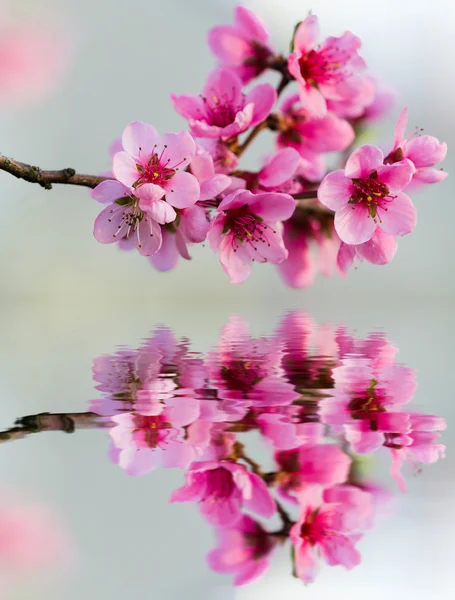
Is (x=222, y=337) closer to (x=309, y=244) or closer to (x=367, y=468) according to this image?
(x=309, y=244)

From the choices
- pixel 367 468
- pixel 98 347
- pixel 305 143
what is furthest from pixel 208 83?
pixel 367 468

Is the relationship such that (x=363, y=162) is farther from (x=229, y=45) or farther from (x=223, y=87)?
(x=229, y=45)

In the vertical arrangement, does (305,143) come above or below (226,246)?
above

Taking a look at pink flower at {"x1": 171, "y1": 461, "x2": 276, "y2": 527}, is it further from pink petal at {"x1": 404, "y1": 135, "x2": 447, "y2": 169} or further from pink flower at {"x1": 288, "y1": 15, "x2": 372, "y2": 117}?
pink flower at {"x1": 288, "y1": 15, "x2": 372, "y2": 117}

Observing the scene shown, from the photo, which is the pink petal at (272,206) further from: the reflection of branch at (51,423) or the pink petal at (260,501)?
the pink petal at (260,501)

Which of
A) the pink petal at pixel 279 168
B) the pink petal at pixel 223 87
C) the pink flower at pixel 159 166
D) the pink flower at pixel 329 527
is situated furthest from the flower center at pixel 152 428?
the pink petal at pixel 223 87
